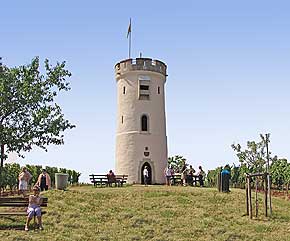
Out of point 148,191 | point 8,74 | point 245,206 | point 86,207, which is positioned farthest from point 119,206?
point 8,74

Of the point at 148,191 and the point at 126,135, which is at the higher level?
the point at 126,135

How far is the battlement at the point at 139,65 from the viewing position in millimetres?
38031

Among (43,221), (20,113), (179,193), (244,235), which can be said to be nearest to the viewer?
(244,235)

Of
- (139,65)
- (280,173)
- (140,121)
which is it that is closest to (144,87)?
(139,65)

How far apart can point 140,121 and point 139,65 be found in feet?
15.0

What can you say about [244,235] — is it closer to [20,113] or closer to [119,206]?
[119,206]

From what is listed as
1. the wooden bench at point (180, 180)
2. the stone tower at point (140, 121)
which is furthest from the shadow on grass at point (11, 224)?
the stone tower at point (140, 121)

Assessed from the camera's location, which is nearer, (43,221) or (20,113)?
(43,221)

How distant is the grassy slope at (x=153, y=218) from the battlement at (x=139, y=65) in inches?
614

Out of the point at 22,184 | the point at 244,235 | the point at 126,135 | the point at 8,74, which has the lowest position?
the point at 244,235

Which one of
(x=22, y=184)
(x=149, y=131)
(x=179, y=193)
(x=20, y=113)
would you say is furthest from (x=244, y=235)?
(x=149, y=131)

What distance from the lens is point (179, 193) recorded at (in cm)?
2458

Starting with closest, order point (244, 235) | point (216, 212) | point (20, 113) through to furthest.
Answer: point (244, 235), point (216, 212), point (20, 113)

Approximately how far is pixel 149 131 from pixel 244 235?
21.5m
